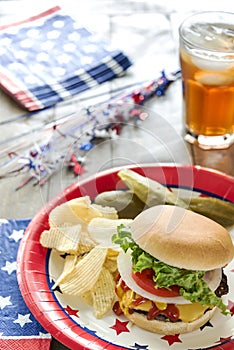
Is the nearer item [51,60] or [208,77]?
[208,77]

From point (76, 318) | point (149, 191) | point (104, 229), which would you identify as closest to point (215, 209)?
point (149, 191)

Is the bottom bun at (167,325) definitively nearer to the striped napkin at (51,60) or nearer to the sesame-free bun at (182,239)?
the sesame-free bun at (182,239)

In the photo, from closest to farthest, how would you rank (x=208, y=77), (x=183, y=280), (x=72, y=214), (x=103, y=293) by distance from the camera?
(x=183, y=280) < (x=103, y=293) < (x=72, y=214) < (x=208, y=77)

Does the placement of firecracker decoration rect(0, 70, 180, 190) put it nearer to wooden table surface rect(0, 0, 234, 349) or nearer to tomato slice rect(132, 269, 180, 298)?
wooden table surface rect(0, 0, 234, 349)

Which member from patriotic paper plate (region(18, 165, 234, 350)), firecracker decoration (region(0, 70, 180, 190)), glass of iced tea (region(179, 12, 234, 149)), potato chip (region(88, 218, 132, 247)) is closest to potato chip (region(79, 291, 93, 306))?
patriotic paper plate (region(18, 165, 234, 350))

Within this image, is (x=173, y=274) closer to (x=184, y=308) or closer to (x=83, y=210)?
(x=184, y=308)

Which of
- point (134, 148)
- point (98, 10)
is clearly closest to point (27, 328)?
point (134, 148)

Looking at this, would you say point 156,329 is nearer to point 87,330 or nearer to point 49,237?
point 87,330
